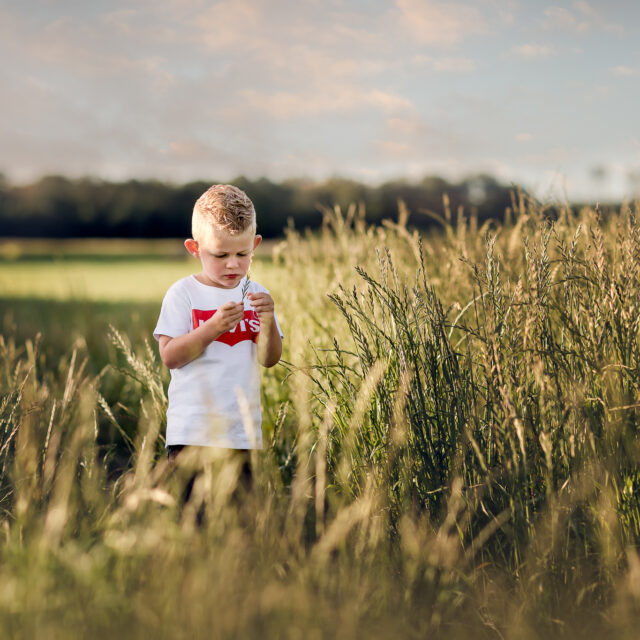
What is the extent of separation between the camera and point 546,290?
7.49 ft

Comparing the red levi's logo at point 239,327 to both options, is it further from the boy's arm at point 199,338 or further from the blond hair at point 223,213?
the blond hair at point 223,213

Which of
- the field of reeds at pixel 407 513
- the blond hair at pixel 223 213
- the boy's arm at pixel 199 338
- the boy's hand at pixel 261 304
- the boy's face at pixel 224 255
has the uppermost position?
the blond hair at pixel 223 213

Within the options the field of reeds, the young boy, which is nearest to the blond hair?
the young boy

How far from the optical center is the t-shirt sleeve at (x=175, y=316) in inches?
91.0

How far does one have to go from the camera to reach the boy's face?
228cm

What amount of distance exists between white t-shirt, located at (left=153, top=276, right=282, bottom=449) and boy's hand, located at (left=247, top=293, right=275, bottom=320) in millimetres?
170

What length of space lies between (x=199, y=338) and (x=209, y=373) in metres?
0.17

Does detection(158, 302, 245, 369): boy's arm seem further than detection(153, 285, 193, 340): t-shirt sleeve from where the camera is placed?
No

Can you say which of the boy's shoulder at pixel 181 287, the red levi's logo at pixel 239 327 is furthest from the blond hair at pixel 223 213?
the red levi's logo at pixel 239 327

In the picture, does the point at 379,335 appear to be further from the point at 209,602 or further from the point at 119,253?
the point at 119,253

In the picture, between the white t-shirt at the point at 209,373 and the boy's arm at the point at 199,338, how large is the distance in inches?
2.0

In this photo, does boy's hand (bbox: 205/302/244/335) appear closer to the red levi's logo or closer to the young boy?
the young boy

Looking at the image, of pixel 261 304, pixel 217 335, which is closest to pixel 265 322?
pixel 261 304

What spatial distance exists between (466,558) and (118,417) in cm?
283
